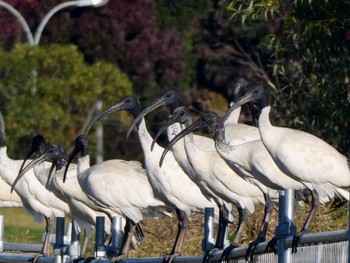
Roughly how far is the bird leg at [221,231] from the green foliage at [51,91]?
15242 mm

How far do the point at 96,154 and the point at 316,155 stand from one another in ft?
59.5

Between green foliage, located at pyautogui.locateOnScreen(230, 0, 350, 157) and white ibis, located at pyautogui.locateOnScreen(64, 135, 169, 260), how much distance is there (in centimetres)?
202

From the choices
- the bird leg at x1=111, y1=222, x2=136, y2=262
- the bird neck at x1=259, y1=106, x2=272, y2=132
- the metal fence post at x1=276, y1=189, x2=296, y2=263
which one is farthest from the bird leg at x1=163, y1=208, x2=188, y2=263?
the metal fence post at x1=276, y1=189, x2=296, y2=263

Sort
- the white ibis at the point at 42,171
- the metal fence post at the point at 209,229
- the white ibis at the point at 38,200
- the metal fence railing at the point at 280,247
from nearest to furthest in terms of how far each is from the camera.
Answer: the metal fence railing at the point at 280,247 < the metal fence post at the point at 209,229 < the white ibis at the point at 42,171 < the white ibis at the point at 38,200

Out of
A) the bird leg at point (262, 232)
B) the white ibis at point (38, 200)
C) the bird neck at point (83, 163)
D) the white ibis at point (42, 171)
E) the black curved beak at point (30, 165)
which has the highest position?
the bird leg at point (262, 232)

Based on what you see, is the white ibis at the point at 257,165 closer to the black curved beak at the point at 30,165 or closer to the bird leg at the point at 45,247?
the bird leg at the point at 45,247

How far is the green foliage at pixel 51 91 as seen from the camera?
27.3m

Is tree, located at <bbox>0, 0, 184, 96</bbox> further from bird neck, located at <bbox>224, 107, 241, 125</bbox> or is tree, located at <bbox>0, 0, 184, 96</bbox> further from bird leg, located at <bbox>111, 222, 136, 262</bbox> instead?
bird leg, located at <bbox>111, 222, 136, 262</bbox>

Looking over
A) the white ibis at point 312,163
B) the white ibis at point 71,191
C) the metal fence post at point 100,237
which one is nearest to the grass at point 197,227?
the white ibis at point 71,191

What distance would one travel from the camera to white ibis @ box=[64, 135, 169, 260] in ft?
43.9

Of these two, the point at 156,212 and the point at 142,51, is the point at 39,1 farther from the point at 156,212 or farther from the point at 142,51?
the point at 156,212

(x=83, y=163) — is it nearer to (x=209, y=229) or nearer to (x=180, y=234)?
(x=180, y=234)

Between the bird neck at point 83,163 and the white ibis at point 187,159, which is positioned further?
the bird neck at point 83,163

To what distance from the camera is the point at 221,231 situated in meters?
11.4
